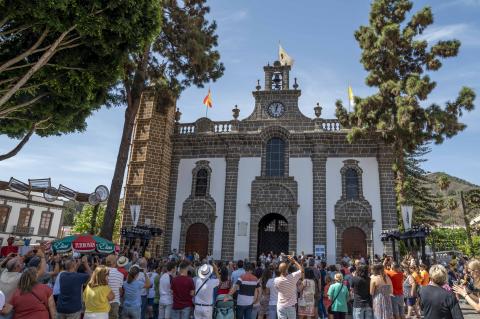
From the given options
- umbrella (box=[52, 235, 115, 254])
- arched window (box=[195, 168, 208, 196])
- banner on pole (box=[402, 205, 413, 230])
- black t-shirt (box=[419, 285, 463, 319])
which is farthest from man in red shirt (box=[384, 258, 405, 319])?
arched window (box=[195, 168, 208, 196])

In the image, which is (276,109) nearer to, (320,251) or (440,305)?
(320,251)

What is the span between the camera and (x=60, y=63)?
29.5ft

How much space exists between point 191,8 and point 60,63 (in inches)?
510

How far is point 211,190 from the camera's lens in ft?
72.7

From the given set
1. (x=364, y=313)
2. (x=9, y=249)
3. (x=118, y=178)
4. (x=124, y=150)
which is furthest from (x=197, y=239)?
(x=364, y=313)

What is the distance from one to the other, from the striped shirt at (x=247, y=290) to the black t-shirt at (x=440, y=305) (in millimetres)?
3643

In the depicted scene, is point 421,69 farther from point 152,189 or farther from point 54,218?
point 54,218

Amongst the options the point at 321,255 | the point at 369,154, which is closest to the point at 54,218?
the point at 321,255

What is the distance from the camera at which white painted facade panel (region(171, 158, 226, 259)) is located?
2127 centimetres

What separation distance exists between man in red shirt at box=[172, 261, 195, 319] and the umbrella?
547 centimetres

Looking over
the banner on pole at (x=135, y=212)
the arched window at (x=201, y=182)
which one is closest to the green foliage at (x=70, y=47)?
the banner on pole at (x=135, y=212)

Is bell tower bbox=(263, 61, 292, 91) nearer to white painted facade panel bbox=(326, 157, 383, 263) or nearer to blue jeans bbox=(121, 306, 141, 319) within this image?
white painted facade panel bbox=(326, 157, 383, 263)

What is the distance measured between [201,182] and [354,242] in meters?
9.89

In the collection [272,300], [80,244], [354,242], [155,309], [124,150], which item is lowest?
[155,309]
